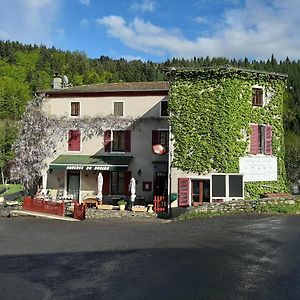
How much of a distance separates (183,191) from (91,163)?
7926 millimetres

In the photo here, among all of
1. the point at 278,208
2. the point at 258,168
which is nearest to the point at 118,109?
the point at 258,168

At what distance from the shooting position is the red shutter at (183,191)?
82.5 ft

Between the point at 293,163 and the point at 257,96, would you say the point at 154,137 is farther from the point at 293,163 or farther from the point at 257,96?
the point at 293,163

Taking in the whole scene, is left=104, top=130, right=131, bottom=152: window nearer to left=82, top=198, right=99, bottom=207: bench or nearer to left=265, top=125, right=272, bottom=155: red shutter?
left=82, top=198, right=99, bottom=207: bench

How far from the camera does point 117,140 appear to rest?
103 ft

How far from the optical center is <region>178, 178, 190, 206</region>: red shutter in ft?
82.5

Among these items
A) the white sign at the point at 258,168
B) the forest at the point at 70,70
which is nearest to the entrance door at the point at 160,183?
the white sign at the point at 258,168

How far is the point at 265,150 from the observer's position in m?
26.0

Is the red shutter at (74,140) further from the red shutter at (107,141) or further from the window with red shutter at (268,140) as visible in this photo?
the window with red shutter at (268,140)

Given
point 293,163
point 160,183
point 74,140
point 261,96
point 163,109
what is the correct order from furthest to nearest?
point 293,163, point 74,140, point 163,109, point 160,183, point 261,96

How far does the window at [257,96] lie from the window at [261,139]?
1.46m

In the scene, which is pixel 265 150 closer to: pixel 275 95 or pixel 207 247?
pixel 275 95

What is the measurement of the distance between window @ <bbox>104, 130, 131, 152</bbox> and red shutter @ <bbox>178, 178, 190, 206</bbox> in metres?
7.15

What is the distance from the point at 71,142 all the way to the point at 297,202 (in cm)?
1709
